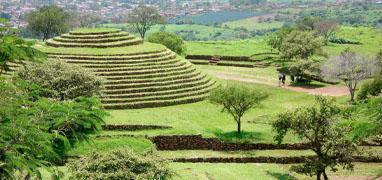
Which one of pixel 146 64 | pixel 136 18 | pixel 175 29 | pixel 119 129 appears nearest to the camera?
pixel 119 129

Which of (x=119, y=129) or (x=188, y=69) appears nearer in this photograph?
(x=119, y=129)

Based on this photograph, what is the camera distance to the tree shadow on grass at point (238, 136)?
3134 cm

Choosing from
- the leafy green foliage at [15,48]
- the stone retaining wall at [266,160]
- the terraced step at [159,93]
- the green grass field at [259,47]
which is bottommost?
the stone retaining wall at [266,160]

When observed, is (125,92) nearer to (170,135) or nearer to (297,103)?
(170,135)

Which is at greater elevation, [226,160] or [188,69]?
[188,69]

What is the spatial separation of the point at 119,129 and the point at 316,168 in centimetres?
1203

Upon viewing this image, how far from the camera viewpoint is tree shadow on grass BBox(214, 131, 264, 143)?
1234 inches

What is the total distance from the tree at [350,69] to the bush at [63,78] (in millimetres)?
20095

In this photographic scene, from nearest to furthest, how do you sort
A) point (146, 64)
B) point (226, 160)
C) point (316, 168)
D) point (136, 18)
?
point (316, 168) < point (226, 160) < point (146, 64) < point (136, 18)

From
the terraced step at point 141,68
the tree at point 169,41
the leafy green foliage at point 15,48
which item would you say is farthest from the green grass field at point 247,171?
the tree at point 169,41

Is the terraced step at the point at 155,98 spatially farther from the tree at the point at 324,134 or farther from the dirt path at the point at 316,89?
the tree at the point at 324,134

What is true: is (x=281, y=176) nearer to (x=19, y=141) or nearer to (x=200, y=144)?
(x=200, y=144)

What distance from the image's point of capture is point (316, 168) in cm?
2516

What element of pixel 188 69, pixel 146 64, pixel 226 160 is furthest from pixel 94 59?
pixel 226 160
